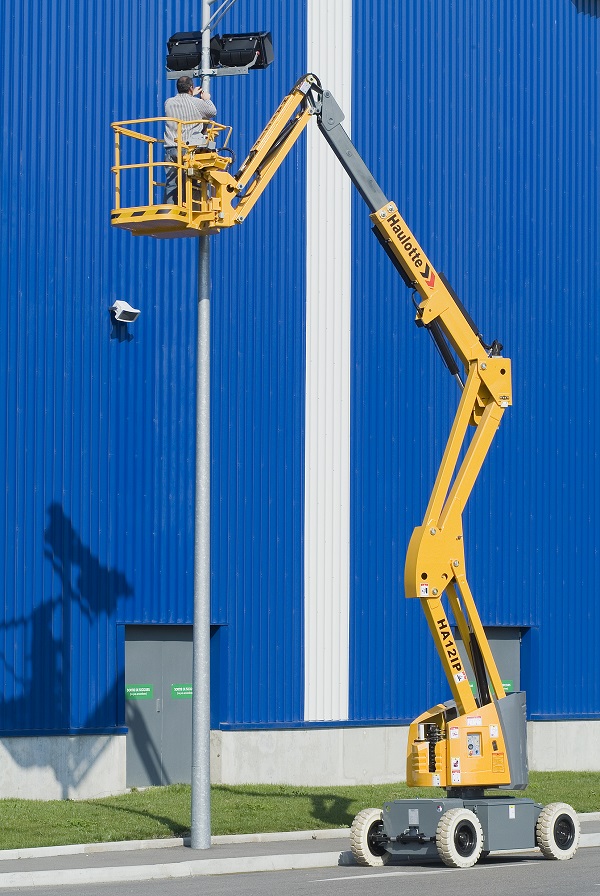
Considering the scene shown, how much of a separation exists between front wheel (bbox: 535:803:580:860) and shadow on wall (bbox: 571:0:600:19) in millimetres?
19673

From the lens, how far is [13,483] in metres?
24.4

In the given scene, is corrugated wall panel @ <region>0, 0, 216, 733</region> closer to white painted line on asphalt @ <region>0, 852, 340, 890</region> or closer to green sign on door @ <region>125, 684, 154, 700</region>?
green sign on door @ <region>125, 684, 154, 700</region>

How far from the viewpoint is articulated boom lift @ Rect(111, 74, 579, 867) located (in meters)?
18.2

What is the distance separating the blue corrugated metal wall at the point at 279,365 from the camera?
81.9 ft

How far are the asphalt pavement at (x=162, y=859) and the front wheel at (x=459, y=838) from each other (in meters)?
1.59

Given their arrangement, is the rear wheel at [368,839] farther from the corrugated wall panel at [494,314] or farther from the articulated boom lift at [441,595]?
the corrugated wall panel at [494,314]

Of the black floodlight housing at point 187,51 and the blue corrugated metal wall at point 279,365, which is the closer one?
the black floodlight housing at point 187,51

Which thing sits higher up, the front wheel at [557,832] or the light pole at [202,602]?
the light pole at [202,602]

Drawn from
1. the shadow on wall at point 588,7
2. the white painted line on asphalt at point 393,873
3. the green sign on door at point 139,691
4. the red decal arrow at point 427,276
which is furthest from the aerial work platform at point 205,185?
the shadow on wall at point 588,7

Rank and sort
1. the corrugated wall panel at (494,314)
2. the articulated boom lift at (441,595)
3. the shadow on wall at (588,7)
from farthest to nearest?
the shadow on wall at (588,7), the corrugated wall panel at (494,314), the articulated boom lift at (441,595)

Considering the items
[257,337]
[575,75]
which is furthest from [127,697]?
[575,75]

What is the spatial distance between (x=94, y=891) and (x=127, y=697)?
9890 millimetres

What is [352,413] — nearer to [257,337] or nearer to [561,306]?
[257,337]

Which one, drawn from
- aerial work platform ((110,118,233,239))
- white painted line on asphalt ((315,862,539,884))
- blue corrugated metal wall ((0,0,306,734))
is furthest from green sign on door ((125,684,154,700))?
aerial work platform ((110,118,233,239))
